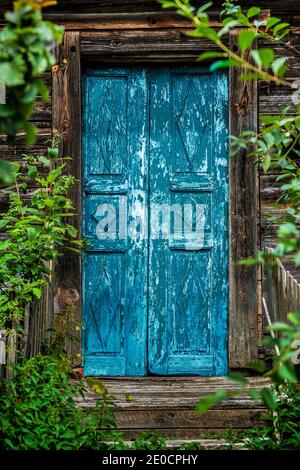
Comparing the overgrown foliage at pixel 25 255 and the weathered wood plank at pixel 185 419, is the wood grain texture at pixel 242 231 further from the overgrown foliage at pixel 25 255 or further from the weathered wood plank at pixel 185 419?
the overgrown foliage at pixel 25 255

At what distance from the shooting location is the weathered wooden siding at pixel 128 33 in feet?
20.3

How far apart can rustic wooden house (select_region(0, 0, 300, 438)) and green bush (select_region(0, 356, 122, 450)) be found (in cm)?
149

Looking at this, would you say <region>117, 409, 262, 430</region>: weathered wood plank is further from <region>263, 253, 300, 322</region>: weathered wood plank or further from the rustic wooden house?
the rustic wooden house

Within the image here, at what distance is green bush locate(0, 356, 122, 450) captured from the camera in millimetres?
3979

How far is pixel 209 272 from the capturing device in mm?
6215

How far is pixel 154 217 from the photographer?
6258 mm

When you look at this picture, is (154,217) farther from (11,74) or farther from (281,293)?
(11,74)

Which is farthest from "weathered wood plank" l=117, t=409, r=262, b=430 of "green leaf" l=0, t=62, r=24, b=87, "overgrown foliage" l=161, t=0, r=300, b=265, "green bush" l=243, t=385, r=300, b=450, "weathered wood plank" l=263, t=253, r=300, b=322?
"green leaf" l=0, t=62, r=24, b=87

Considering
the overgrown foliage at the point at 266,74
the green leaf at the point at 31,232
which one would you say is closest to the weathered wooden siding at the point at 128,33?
the green leaf at the point at 31,232

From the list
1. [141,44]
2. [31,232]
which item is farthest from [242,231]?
[31,232]

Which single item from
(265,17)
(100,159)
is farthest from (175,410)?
(265,17)

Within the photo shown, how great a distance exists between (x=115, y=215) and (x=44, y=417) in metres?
2.33

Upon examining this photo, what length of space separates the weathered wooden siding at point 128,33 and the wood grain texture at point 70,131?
0.07m
